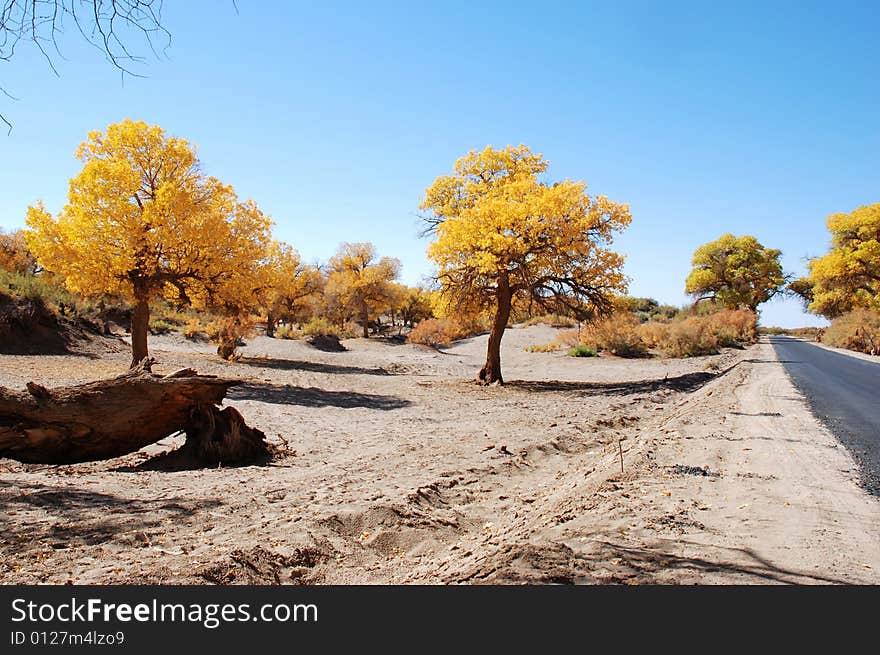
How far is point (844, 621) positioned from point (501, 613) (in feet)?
5.48

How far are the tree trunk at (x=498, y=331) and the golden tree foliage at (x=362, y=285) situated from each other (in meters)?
26.2

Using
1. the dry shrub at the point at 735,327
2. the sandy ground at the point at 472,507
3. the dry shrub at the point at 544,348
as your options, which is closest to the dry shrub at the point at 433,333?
the dry shrub at the point at 544,348

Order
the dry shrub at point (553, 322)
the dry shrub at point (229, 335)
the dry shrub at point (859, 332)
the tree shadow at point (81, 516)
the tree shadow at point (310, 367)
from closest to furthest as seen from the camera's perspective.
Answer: the tree shadow at point (81, 516) → the tree shadow at point (310, 367) → the dry shrub at point (229, 335) → the dry shrub at point (859, 332) → the dry shrub at point (553, 322)

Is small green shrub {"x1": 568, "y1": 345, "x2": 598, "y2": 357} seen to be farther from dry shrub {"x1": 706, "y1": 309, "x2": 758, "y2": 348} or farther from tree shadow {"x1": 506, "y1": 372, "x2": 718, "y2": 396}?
dry shrub {"x1": 706, "y1": 309, "x2": 758, "y2": 348}

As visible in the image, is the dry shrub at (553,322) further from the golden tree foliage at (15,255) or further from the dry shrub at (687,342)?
the golden tree foliage at (15,255)

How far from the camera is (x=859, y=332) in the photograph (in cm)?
3438

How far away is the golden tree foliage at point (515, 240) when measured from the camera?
1600 centimetres

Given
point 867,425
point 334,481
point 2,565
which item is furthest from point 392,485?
point 867,425

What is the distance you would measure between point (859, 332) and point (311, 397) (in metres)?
36.1

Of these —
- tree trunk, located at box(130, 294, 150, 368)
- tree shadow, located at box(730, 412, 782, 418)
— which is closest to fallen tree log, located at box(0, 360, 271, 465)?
tree shadow, located at box(730, 412, 782, 418)

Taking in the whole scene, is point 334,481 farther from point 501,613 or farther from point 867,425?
point 867,425

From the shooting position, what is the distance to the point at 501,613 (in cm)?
287

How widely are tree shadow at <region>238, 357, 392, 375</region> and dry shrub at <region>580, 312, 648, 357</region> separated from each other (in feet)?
44.3

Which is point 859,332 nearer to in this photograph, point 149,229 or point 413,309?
point 413,309
